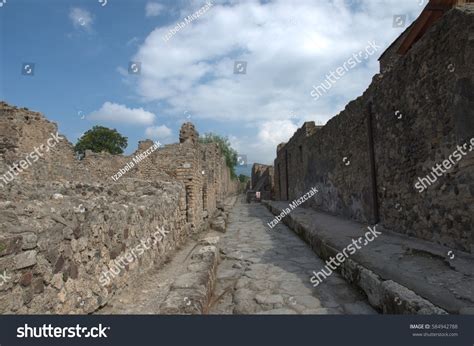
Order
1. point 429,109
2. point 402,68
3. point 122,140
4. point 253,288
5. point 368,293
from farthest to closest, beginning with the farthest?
point 122,140 → point 402,68 → point 429,109 → point 253,288 → point 368,293

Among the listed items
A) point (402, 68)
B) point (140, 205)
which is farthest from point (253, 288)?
point (402, 68)

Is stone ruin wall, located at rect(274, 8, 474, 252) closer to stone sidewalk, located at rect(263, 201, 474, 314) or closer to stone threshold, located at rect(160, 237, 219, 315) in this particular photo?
stone sidewalk, located at rect(263, 201, 474, 314)

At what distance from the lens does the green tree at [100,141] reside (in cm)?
4147

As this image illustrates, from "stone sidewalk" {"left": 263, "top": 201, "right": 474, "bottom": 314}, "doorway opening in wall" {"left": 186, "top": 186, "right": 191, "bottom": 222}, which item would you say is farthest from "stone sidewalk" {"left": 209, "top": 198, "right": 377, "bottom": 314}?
"doorway opening in wall" {"left": 186, "top": 186, "right": 191, "bottom": 222}

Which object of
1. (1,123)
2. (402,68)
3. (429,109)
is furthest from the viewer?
(1,123)

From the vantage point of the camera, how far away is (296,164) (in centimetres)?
1603

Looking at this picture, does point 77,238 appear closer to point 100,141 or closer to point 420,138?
point 420,138

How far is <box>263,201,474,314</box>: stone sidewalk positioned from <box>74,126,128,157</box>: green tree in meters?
41.3

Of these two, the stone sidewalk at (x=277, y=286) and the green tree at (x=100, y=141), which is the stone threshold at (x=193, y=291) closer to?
the stone sidewalk at (x=277, y=286)

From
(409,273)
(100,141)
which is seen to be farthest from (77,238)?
(100,141)

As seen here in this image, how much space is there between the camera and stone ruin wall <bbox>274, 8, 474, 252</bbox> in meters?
4.00

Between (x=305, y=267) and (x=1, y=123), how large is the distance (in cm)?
1298

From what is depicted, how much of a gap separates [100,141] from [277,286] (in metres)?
42.8

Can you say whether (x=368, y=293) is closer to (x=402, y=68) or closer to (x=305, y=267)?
(x=305, y=267)
